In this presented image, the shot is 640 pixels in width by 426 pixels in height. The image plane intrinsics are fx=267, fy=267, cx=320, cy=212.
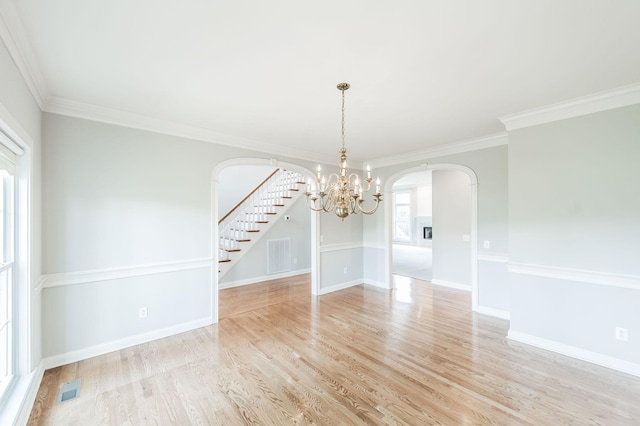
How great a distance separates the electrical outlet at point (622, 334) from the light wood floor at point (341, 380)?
1.15ft

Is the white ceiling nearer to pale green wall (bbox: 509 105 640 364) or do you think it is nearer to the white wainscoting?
pale green wall (bbox: 509 105 640 364)

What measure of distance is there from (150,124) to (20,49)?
57.9 inches

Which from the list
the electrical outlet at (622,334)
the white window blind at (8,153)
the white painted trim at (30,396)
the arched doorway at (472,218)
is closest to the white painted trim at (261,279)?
the arched doorway at (472,218)

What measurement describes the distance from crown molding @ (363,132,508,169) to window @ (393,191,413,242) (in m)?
7.43

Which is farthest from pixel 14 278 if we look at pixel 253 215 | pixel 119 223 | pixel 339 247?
pixel 339 247

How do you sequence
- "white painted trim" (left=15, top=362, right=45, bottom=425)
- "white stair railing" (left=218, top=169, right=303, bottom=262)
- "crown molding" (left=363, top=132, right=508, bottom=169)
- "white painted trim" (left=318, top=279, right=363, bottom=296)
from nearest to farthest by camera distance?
"white painted trim" (left=15, top=362, right=45, bottom=425), "crown molding" (left=363, top=132, right=508, bottom=169), "white painted trim" (left=318, top=279, right=363, bottom=296), "white stair railing" (left=218, top=169, right=303, bottom=262)

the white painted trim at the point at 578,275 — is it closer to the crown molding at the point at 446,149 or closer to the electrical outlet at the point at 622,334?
the electrical outlet at the point at 622,334

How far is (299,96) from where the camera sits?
2.69 m

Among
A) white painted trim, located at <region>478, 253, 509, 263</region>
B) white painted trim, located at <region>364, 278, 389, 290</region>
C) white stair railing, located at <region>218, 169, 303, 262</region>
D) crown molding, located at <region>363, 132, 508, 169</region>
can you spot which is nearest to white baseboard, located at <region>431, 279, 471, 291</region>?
white painted trim, located at <region>364, 278, 389, 290</region>

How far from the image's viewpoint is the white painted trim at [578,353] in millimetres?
2633

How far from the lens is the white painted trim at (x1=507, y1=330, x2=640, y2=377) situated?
104 inches

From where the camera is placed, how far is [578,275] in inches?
115

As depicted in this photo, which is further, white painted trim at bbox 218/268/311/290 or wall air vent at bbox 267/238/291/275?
wall air vent at bbox 267/238/291/275

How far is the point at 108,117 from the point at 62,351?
2.58 metres
